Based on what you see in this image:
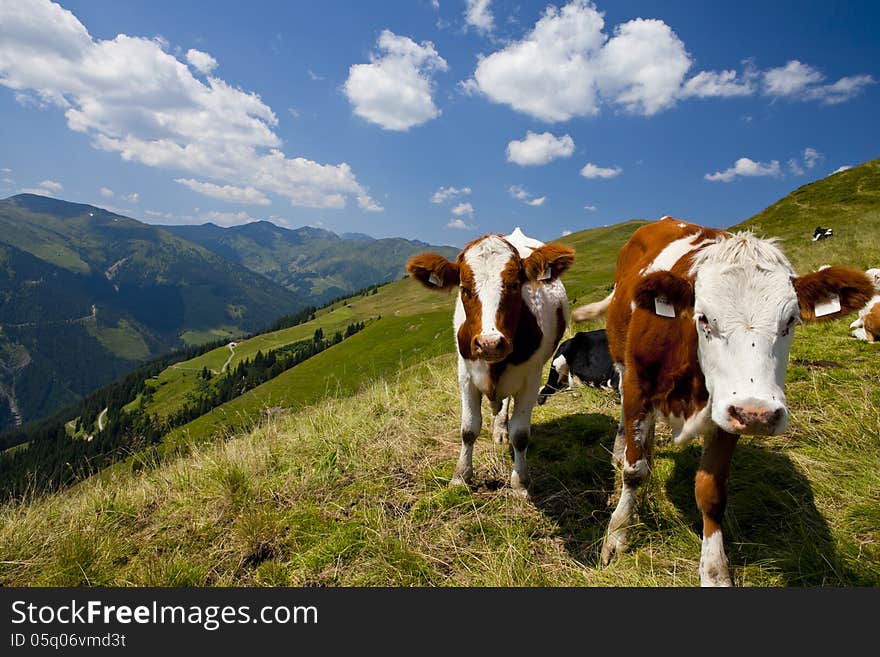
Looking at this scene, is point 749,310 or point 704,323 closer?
point 749,310

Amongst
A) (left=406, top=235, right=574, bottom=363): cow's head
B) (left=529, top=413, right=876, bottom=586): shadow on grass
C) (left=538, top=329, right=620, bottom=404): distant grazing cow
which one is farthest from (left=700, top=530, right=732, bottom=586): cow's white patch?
(left=538, top=329, right=620, bottom=404): distant grazing cow

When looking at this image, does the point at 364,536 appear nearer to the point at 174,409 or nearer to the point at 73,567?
the point at 73,567

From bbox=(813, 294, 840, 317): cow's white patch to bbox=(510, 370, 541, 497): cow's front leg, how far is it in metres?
2.70

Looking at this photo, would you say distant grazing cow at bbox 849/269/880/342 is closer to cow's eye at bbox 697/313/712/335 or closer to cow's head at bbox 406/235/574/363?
cow's head at bbox 406/235/574/363

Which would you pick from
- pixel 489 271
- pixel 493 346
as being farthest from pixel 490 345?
pixel 489 271

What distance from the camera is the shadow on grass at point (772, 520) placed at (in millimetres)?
3391

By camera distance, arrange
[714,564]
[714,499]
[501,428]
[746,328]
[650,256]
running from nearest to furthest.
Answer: [746,328] → [714,564] → [714,499] → [650,256] → [501,428]

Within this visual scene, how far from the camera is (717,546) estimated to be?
3.43 metres

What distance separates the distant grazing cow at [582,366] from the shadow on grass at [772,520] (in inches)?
123

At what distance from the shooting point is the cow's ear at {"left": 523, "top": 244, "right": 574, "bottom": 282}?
4.97 metres

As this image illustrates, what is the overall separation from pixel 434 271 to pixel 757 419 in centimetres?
340

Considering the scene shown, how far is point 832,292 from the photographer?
3230 millimetres

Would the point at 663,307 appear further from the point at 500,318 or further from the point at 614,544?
the point at 614,544

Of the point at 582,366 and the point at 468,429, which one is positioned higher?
the point at 582,366
